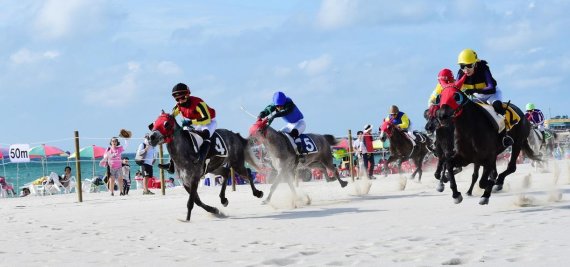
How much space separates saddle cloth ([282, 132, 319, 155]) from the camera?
15.5 metres

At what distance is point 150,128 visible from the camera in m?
12.0

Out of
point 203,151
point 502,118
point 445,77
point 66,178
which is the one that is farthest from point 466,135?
point 66,178

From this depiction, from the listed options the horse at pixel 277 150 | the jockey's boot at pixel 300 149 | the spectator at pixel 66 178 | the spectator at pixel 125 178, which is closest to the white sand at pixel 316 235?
the horse at pixel 277 150

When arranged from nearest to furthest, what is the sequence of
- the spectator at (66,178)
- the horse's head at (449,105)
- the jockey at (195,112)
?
1. the horse's head at (449,105)
2. the jockey at (195,112)
3. the spectator at (66,178)

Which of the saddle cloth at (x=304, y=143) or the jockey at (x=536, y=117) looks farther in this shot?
the jockey at (x=536, y=117)

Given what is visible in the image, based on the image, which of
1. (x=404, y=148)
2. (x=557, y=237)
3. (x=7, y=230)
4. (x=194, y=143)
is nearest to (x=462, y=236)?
(x=557, y=237)

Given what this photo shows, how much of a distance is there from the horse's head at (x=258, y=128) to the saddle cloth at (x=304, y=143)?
0.77m

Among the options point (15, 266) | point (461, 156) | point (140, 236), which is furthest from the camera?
point (461, 156)

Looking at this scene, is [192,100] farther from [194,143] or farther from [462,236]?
[462,236]

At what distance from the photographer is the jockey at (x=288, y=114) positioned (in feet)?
49.5

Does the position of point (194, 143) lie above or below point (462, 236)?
above

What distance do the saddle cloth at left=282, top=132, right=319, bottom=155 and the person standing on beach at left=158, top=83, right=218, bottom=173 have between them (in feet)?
9.09

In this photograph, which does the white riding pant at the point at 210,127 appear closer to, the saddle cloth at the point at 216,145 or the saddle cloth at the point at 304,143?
the saddle cloth at the point at 216,145

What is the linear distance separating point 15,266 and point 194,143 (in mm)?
5088
